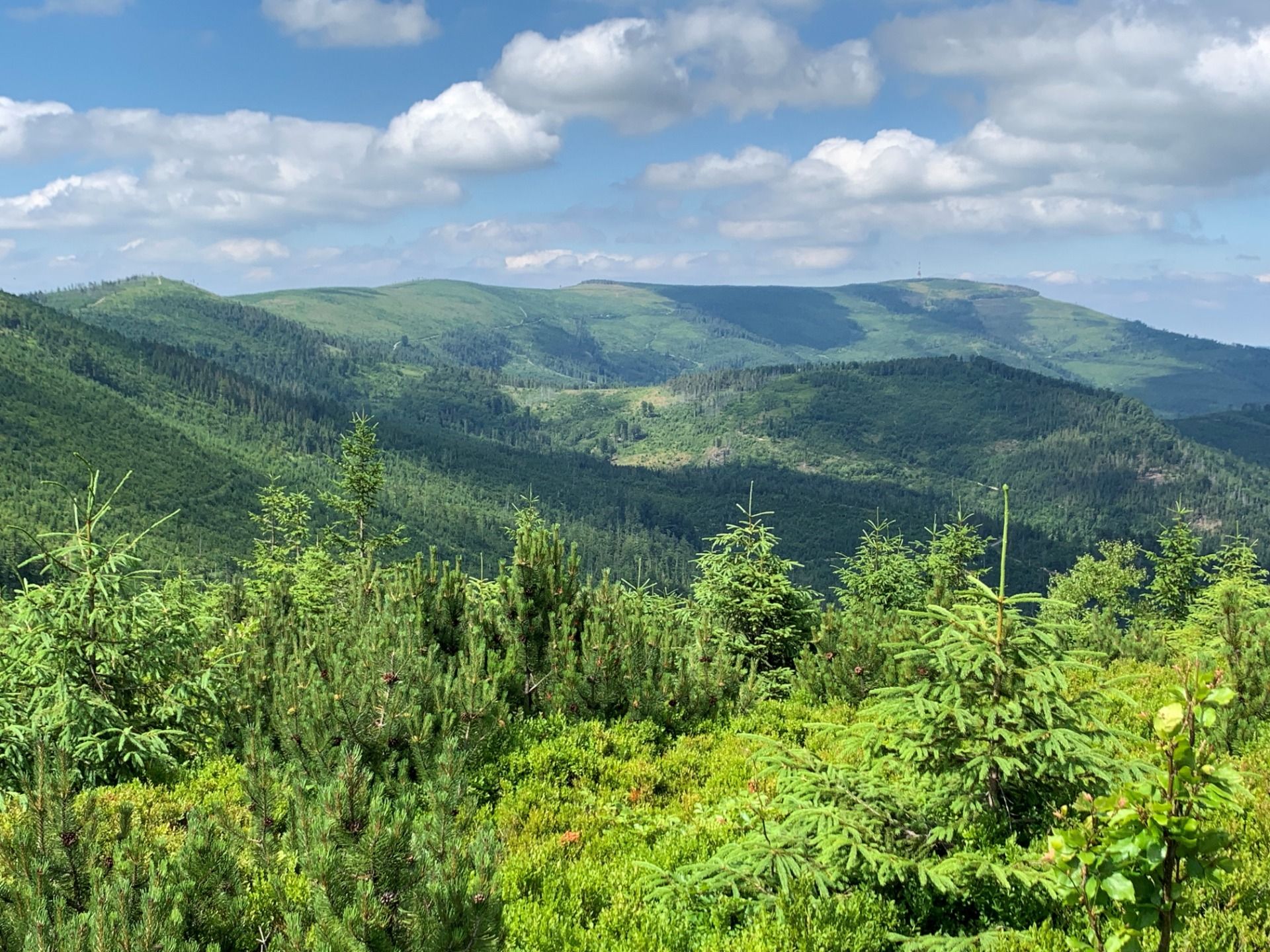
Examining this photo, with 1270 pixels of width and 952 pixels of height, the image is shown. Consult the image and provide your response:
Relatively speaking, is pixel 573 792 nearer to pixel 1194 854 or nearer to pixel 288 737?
pixel 288 737

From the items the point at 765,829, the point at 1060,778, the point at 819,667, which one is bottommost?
the point at 819,667

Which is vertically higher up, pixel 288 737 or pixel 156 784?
pixel 288 737

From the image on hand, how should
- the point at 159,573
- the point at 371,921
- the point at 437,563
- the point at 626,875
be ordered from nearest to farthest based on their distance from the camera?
the point at 371,921 < the point at 626,875 < the point at 159,573 < the point at 437,563

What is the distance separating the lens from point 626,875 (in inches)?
301

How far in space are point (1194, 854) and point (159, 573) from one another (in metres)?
12.6

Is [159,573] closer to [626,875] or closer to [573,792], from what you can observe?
[573,792]

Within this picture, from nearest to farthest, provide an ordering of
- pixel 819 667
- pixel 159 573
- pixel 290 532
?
pixel 159 573
pixel 819 667
pixel 290 532

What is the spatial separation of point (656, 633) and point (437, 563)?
13.8ft

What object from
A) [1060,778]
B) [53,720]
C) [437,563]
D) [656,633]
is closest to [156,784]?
[53,720]

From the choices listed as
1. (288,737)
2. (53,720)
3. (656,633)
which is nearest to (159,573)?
(53,720)

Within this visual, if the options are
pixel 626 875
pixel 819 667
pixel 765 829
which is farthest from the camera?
pixel 819 667

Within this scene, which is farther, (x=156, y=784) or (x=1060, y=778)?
(x=156, y=784)

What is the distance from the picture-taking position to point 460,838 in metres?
5.58

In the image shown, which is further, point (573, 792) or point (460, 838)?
→ point (573, 792)
